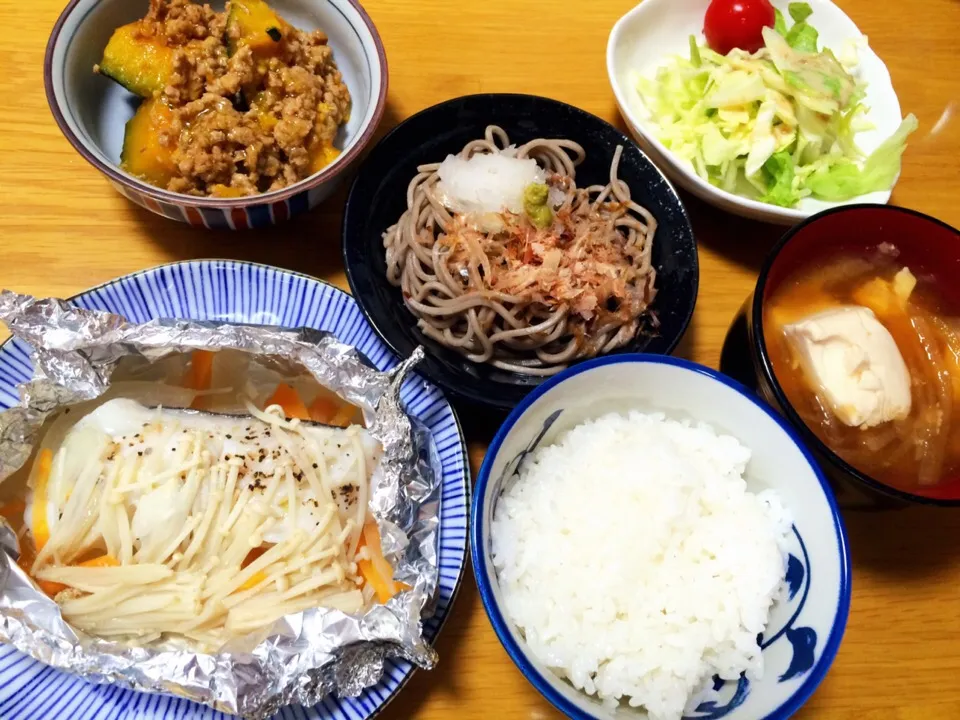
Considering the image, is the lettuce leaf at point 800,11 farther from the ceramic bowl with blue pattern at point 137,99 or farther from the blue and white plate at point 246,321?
the blue and white plate at point 246,321

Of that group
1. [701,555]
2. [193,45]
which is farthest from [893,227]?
[193,45]

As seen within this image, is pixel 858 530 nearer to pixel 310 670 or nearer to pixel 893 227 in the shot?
pixel 893 227

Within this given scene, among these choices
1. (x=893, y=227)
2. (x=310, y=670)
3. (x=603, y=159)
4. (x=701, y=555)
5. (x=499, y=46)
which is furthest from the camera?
(x=499, y=46)

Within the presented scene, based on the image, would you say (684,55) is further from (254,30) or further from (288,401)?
(288,401)

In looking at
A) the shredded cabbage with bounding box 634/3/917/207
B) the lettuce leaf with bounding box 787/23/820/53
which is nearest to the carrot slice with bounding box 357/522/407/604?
the shredded cabbage with bounding box 634/3/917/207

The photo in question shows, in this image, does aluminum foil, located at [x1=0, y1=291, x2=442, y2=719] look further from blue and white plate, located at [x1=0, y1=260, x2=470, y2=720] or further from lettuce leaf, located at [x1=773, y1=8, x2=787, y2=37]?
lettuce leaf, located at [x1=773, y1=8, x2=787, y2=37]

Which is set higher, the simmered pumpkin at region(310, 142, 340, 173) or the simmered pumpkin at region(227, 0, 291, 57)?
the simmered pumpkin at region(227, 0, 291, 57)
